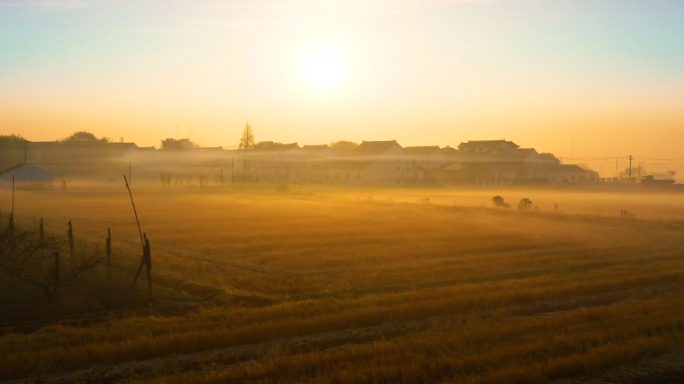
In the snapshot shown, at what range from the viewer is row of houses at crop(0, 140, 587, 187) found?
9931cm

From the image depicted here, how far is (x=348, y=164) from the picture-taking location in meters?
108

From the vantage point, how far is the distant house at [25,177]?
254 ft

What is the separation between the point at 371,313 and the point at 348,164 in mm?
95645

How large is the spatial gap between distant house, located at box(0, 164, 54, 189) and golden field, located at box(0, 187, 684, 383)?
5800cm

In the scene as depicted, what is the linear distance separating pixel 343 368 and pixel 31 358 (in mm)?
5052

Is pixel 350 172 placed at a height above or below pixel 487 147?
below

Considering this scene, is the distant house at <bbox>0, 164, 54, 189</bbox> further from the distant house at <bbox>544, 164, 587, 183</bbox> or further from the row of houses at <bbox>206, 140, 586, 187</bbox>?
the distant house at <bbox>544, 164, 587, 183</bbox>

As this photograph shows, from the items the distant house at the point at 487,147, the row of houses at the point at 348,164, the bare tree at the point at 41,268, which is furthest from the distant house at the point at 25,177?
the distant house at the point at 487,147

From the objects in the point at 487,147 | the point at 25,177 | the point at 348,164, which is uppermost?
→ the point at 487,147

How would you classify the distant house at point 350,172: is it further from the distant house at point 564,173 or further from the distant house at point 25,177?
the distant house at point 25,177

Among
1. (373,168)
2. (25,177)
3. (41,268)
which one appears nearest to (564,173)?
(373,168)

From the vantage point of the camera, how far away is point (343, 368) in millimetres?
8859

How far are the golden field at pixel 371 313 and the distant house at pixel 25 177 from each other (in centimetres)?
5800

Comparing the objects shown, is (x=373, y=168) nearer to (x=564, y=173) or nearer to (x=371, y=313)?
(x=564, y=173)
